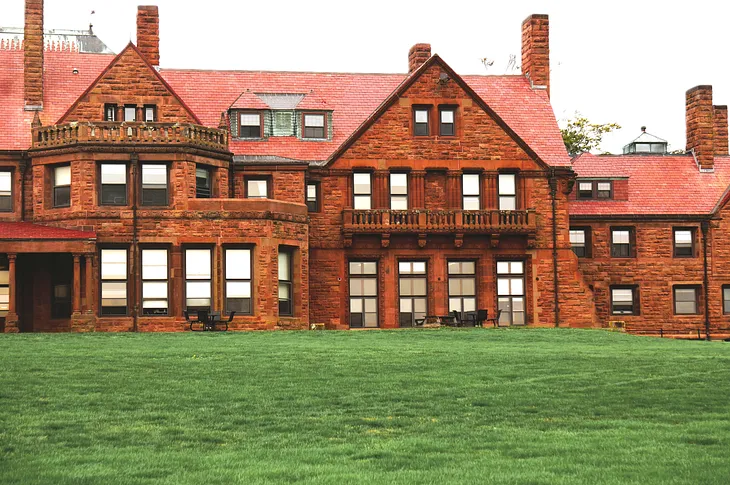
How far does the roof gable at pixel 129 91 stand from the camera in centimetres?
4431

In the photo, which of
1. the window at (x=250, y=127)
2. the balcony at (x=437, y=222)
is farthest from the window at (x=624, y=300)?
the window at (x=250, y=127)

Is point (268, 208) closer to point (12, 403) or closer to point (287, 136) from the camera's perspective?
point (287, 136)

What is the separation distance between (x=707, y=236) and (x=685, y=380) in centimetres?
3343

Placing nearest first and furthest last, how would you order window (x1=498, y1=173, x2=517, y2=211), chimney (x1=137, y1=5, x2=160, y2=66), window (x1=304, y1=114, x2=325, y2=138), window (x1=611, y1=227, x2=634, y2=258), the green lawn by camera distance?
the green lawn → window (x1=498, y1=173, x2=517, y2=211) → window (x1=304, y1=114, x2=325, y2=138) → chimney (x1=137, y1=5, x2=160, y2=66) → window (x1=611, y1=227, x2=634, y2=258)

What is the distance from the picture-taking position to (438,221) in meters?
46.9

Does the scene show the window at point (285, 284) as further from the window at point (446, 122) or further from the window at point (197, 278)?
the window at point (446, 122)

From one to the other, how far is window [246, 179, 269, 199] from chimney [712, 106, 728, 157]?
23958 millimetres

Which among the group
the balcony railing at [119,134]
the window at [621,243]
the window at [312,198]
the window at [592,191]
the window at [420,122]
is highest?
the window at [420,122]

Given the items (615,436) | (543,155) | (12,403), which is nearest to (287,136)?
(543,155)

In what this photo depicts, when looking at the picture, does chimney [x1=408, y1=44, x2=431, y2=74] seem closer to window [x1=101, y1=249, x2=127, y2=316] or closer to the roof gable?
the roof gable

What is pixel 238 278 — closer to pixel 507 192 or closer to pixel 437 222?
pixel 437 222

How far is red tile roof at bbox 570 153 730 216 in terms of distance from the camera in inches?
2092

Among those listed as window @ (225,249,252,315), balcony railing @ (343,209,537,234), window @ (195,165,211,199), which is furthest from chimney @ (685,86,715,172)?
window @ (195,165,211,199)

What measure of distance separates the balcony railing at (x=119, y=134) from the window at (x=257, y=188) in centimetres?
428
